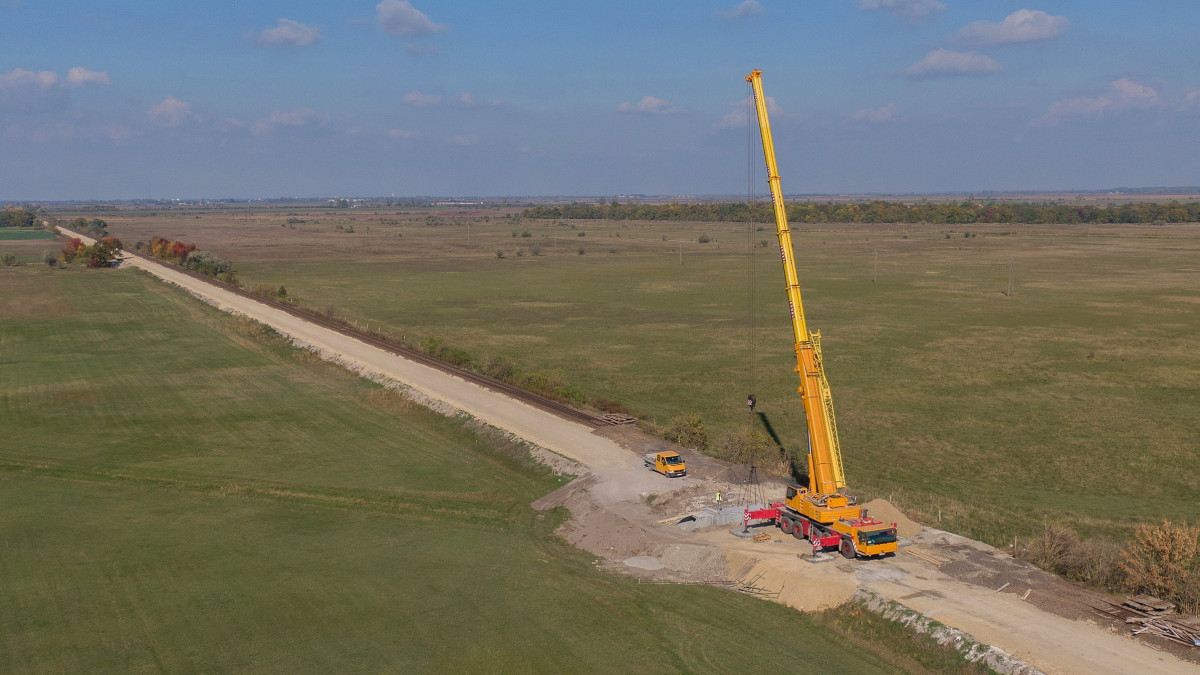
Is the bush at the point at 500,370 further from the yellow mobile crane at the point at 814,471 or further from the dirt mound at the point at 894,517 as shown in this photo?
the dirt mound at the point at 894,517

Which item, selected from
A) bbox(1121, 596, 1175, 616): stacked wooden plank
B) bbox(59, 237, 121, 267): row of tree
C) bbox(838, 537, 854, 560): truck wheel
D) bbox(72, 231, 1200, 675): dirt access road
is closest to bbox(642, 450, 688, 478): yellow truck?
bbox(72, 231, 1200, 675): dirt access road

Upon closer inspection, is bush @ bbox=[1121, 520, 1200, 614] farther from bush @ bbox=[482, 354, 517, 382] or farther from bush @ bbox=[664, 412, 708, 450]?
bush @ bbox=[482, 354, 517, 382]

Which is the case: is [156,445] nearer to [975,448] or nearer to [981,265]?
[975,448]

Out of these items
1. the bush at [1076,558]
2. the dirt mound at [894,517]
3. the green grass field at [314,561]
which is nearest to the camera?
the green grass field at [314,561]

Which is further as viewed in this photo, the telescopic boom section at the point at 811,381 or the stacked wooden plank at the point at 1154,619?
the telescopic boom section at the point at 811,381

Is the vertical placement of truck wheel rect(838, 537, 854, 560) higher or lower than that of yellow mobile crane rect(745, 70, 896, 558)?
lower

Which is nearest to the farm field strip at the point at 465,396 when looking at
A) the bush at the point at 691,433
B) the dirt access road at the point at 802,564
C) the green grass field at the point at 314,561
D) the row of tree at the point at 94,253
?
the dirt access road at the point at 802,564
